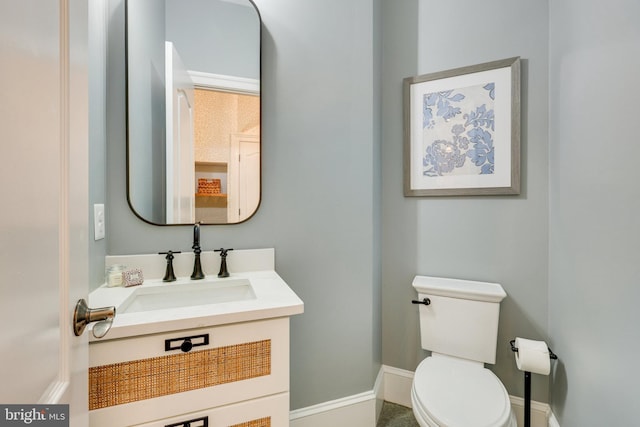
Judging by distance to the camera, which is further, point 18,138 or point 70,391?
point 70,391

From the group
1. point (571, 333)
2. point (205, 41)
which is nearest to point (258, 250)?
point (205, 41)

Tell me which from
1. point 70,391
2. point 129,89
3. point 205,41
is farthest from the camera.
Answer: point 205,41

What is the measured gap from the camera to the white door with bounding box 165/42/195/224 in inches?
51.8

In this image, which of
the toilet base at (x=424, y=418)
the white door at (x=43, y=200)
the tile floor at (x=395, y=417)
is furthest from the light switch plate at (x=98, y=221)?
the tile floor at (x=395, y=417)

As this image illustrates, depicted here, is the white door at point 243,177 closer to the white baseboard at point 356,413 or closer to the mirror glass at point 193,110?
the mirror glass at point 193,110

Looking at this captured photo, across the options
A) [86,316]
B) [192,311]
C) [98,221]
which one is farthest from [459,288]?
[98,221]

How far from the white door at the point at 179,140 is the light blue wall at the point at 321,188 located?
0.13 m

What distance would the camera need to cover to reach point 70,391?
1.73 feet

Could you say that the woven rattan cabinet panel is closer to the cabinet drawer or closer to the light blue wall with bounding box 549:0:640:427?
the cabinet drawer

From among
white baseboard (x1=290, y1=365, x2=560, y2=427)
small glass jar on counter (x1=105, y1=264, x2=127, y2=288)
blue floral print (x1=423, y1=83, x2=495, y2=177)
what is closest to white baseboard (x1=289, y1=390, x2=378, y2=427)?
white baseboard (x1=290, y1=365, x2=560, y2=427)

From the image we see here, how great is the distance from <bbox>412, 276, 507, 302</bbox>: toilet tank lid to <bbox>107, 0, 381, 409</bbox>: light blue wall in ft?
0.93

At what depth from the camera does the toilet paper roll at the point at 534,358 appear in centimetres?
129

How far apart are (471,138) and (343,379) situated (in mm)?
1523

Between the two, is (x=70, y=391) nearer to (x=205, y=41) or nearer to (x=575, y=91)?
(x=205, y=41)
